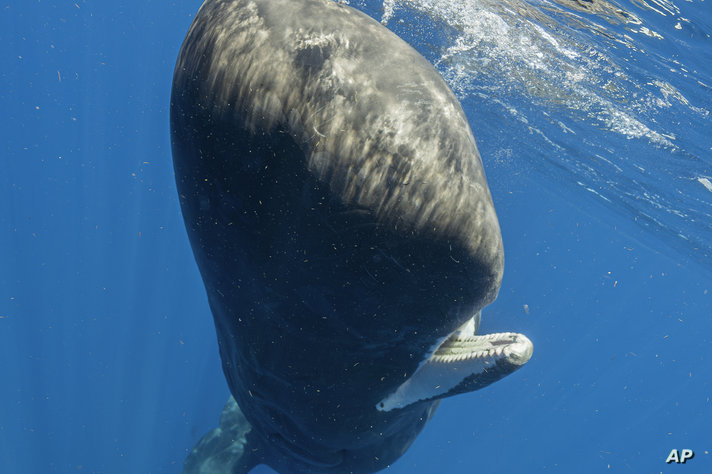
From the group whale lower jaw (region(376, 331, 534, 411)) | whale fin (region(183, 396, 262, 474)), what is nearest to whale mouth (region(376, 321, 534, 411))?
whale lower jaw (region(376, 331, 534, 411))

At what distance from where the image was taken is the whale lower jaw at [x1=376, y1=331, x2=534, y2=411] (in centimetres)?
289

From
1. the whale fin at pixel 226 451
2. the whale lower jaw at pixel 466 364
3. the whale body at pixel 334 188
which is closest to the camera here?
the whale body at pixel 334 188

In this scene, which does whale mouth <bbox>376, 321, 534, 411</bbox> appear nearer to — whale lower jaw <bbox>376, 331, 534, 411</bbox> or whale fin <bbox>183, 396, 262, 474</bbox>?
whale lower jaw <bbox>376, 331, 534, 411</bbox>

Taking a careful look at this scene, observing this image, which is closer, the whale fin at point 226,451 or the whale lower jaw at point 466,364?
the whale lower jaw at point 466,364

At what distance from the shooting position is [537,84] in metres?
18.4

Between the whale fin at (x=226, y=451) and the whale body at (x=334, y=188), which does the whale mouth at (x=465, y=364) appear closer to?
the whale body at (x=334, y=188)

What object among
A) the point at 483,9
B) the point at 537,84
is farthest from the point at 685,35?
the point at 537,84

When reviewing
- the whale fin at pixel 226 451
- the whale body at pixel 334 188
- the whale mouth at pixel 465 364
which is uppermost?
the whale body at pixel 334 188

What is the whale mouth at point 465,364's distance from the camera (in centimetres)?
289

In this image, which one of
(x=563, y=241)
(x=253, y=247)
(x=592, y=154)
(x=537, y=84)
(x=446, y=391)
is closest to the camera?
(x=253, y=247)

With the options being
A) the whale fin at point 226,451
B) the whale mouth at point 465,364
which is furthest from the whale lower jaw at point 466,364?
the whale fin at point 226,451

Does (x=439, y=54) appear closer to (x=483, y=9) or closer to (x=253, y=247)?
(x=483, y=9)

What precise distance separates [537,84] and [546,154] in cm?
998

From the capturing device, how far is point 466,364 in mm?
3039
